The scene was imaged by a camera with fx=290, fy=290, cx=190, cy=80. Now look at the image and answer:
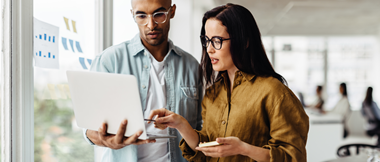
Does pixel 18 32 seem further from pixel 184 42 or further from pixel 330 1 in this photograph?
pixel 330 1

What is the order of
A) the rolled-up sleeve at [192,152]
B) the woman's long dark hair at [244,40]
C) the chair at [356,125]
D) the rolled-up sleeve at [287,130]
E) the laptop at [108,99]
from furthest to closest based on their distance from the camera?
the chair at [356,125] → the rolled-up sleeve at [192,152] → the woman's long dark hair at [244,40] → the rolled-up sleeve at [287,130] → the laptop at [108,99]

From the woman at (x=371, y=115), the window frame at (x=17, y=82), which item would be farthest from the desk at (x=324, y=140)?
the window frame at (x=17, y=82)

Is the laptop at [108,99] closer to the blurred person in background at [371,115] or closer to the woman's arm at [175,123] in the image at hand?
the woman's arm at [175,123]

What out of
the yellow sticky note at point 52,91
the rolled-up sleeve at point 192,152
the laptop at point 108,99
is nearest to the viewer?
the laptop at point 108,99

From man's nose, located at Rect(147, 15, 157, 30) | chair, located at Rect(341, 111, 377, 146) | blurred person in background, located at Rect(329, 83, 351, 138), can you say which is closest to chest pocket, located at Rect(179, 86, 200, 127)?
man's nose, located at Rect(147, 15, 157, 30)

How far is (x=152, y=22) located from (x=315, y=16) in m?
7.21

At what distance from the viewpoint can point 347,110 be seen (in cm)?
633

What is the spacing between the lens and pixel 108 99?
1.05 metres

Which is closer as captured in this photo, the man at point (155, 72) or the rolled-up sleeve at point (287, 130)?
the rolled-up sleeve at point (287, 130)

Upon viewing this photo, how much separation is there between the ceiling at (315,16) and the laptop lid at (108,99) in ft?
16.8

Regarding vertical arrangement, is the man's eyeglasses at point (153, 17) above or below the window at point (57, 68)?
above

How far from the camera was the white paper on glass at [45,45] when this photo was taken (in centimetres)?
133

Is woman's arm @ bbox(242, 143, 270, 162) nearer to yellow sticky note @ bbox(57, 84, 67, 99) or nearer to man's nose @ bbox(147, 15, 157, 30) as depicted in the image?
man's nose @ bbox(147, 15, 157, 30)

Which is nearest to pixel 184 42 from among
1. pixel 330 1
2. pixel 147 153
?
pixel 147 153
